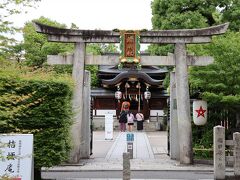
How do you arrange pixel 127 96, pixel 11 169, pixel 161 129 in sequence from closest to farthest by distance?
1. pixel 11 169
2. pixel 161 129
3. pixel 127 96

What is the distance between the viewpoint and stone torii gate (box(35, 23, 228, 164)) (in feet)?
54.2

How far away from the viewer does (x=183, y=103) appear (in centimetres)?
1664

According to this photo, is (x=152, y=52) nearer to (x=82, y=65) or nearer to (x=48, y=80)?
(x=82, y=65)

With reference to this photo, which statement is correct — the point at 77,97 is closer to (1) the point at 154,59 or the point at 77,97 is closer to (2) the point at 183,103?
(1) the point at 154,59

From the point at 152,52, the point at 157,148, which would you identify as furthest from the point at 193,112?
the point at 152,52

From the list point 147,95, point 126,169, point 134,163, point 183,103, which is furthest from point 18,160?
point 147,95

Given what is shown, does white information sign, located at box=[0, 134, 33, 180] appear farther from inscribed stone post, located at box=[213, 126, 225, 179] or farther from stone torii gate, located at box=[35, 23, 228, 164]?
stone torii gate, located at box=[35, 23, 228, 164]

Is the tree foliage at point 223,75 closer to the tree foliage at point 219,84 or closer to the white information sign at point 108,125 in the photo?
the tree foliage at point 219,84

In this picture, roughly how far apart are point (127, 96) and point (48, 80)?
31.0 meters

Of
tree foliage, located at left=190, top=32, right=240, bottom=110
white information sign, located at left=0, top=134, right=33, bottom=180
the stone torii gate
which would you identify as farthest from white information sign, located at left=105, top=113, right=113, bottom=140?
white information sign, located at left=0, top=134, right=33, bottom=180

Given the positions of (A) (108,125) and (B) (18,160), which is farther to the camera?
(A) (108,125)

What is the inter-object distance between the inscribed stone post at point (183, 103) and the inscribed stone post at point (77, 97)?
12.2 ft

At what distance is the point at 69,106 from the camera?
12516mm

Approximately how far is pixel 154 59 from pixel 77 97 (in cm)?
336
